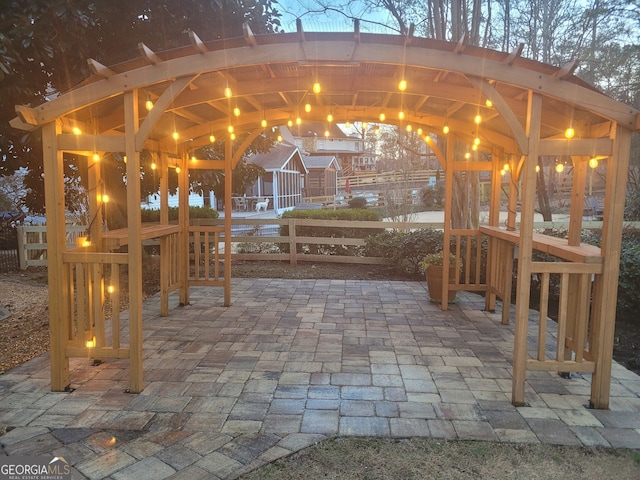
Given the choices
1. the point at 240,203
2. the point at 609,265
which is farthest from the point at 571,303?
the point at 240,203

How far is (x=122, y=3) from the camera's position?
17.7 feet

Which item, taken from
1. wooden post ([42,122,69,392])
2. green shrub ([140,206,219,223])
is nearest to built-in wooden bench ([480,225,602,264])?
wooden post ([42,122,69,392])

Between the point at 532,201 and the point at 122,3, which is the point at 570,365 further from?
the point at 122,3

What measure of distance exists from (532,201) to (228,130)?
11.9 ft

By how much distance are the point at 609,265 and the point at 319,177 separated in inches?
1138

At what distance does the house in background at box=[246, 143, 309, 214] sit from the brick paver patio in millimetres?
17163

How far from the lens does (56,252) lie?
10.3 feet

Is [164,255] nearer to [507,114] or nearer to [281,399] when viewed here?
[281,399]

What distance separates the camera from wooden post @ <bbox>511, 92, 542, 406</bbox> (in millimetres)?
2900

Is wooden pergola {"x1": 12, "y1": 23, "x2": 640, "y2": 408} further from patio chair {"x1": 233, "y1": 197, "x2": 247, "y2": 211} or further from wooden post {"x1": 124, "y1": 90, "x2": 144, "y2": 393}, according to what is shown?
patio chair {"x1": 233, "y1": 197, "x2": 247, "y2": 211}

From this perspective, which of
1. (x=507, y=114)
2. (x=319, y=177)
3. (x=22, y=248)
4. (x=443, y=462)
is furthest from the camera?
(x=319, y=177)

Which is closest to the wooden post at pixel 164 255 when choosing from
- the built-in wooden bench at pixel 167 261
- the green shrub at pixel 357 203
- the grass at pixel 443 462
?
the built-in wooden bench at pixel 167 261

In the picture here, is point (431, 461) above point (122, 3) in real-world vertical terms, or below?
below

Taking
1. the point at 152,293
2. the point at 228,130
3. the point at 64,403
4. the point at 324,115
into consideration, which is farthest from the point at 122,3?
the point at 64,403
